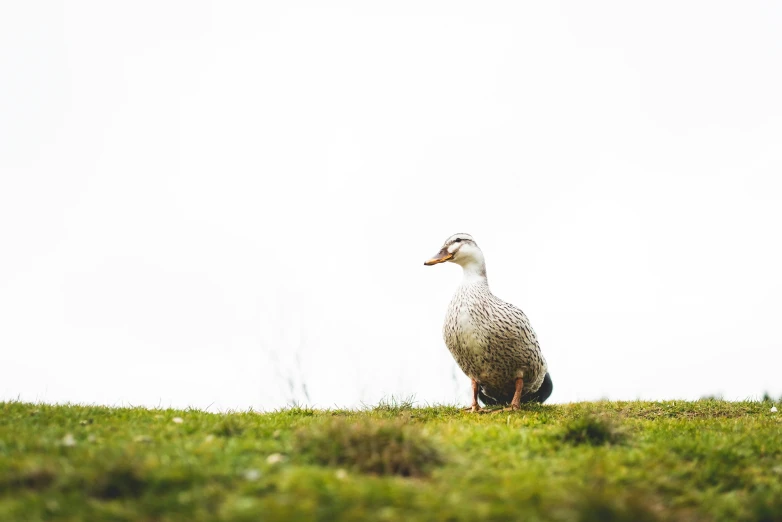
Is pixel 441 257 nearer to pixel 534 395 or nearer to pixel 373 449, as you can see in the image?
pixel 534 395

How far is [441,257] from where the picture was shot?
31.1 feet

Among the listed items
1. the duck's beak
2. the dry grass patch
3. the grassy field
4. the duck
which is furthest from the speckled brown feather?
the dry grass patch

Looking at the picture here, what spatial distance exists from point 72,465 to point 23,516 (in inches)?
24.5

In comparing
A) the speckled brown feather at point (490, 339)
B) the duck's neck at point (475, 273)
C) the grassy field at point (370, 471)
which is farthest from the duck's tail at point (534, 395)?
the grassy field at point (370, 471)

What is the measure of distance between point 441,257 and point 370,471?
5207 mm

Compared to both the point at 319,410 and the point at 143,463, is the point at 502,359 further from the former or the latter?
the point at 143,463

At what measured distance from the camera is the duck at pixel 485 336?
8.84 metres

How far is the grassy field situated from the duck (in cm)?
216

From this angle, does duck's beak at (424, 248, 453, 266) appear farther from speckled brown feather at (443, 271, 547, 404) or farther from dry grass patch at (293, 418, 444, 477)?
dry grass patch at (293, 418, 444, 477)

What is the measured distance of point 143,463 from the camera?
419 cm

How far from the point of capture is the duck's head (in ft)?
30.9

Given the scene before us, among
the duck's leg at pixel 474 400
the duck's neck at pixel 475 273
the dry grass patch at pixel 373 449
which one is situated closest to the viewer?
the dry grass patch at pixel 373 449

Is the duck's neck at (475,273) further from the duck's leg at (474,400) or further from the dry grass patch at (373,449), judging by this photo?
the dry grass patch at (373,449)

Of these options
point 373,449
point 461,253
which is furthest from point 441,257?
point 373,449
